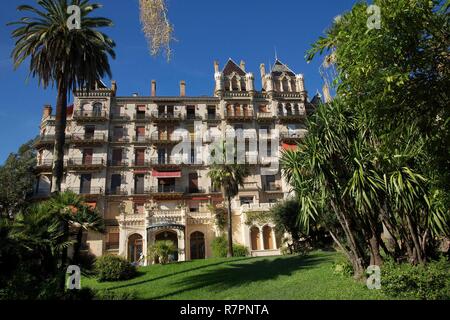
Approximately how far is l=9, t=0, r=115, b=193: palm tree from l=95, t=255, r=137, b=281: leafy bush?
7490 mm

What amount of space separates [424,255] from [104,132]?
37.1 meters

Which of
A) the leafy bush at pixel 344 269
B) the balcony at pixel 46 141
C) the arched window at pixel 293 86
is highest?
the arched window at pixel 293 86

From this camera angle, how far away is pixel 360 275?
1345cm

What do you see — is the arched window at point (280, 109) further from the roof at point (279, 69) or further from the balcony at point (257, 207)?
the balcony at point (257, 207)

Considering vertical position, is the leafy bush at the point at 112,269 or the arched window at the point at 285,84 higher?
the arched window at the point at 285,84

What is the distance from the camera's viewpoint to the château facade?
34.7 m

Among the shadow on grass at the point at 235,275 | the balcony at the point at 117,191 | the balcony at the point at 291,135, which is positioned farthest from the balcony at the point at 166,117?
the shadow on grass at the point at 235,275

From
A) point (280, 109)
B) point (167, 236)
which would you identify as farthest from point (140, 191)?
point (280, 109)

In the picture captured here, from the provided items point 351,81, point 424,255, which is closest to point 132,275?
point 424,255

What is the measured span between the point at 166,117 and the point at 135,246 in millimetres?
17213

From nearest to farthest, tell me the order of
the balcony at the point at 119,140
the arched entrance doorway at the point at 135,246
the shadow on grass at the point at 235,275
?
the shadow on grass at the point at 235,275, the arched entrance doorway at the point at 135,246, the balcony at the point at 119,140

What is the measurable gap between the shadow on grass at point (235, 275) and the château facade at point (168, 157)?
1191 centimetres

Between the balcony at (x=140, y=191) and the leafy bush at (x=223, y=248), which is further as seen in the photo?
the balcony at (x=140, y=191)

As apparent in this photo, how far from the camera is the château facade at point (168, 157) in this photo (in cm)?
3466
